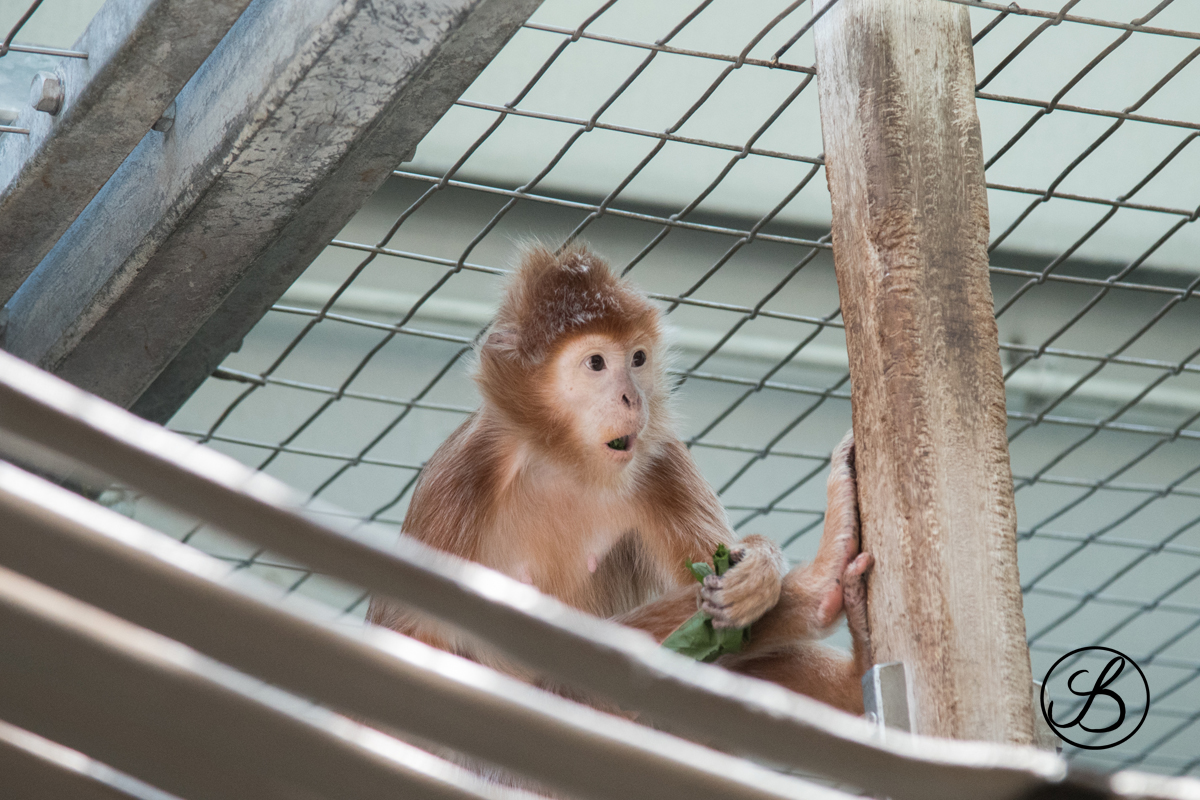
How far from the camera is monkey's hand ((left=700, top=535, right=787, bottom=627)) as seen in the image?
6.11 ft

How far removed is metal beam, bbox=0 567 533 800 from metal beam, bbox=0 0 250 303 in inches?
44.8

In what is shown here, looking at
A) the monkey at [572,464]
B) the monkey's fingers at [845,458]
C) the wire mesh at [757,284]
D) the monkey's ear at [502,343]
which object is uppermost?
the wire mesh at [757,284]

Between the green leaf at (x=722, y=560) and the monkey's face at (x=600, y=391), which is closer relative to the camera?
the green leaf at (x=722, y=560)

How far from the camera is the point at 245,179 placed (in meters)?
1.81

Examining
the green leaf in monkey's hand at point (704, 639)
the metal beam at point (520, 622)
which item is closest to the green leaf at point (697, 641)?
the green leaf in monkey's hand at point (704, 639)

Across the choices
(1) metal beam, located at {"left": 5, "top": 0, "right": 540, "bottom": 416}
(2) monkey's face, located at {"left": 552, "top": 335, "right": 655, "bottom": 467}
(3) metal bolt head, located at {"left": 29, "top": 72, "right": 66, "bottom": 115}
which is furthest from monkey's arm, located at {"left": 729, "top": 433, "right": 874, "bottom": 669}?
(3) metal bolt head, located at {"left": 29, "top": 72, "right": 66, "bottom": 115}

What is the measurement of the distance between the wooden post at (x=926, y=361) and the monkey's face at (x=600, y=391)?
72 centimetres

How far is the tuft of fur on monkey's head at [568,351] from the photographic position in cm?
243

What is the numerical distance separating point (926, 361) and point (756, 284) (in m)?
1.94

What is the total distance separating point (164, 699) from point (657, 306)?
6.46 feet

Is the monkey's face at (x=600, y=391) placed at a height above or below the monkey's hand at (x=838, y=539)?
above

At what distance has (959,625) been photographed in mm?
1431

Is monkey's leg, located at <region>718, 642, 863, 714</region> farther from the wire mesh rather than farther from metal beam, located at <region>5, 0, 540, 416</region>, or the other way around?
metal beam, located at <region>5, 0, 540, 416</region>

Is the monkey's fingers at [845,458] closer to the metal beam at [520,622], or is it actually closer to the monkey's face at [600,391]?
the monkey's face at [600,391]
